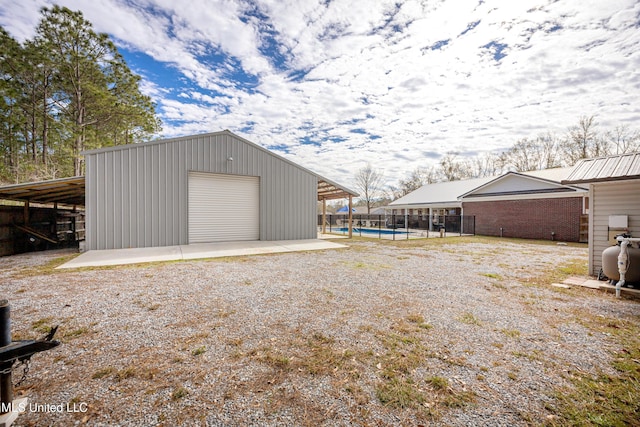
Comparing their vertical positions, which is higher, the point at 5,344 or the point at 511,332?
the point at 5,344

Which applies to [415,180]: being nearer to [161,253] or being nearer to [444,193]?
[444,193]

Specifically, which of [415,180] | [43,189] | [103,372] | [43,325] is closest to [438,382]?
[103,372]

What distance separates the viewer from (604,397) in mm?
2031

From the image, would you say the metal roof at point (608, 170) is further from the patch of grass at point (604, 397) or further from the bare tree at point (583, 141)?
the bare tree at point (583, 141)

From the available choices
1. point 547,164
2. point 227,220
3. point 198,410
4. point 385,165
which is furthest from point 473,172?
point 198,410

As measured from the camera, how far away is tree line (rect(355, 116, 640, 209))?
2122 cm

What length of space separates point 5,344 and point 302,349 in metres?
2.14

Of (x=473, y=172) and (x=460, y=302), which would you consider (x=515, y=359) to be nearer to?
(x=460, y=302)

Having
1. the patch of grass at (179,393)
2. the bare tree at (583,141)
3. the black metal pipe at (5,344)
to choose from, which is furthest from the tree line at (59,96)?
the bare tree at (583,141)

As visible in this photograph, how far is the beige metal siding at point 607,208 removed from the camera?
5.42m

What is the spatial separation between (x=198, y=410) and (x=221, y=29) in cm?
1109

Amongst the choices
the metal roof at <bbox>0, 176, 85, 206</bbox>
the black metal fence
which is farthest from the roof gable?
the metal roof at <bbox>0, 176, 85, 206</bbox>

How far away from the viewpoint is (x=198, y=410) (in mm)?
1875

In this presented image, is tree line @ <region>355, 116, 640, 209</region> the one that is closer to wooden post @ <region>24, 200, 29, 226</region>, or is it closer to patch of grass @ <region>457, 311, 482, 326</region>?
patch of grass @ <region>457, 311, 482, 326</region>
